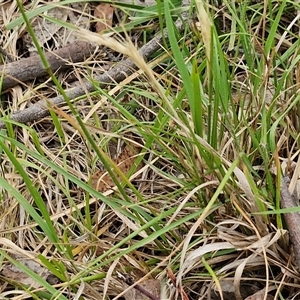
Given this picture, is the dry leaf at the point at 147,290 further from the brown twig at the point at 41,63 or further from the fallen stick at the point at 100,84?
the brown twig at the point at 41,63

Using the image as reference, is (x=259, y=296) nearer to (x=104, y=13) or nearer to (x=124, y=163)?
(x=124, y=163)

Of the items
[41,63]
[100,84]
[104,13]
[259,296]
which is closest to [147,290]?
[259,296]

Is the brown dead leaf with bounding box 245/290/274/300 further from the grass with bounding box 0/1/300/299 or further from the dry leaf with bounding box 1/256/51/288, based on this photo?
the dry leaf with bounding box 1/256/51/288

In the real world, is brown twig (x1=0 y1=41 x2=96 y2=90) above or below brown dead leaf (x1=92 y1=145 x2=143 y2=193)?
above

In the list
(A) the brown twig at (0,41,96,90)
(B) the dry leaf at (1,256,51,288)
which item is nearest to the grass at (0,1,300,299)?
(B) the dry leaf at (1,256,51,288)

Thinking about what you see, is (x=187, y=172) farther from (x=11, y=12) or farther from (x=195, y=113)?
(x=11, y=12)

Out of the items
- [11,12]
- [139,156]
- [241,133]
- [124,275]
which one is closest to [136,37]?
[11,12]
